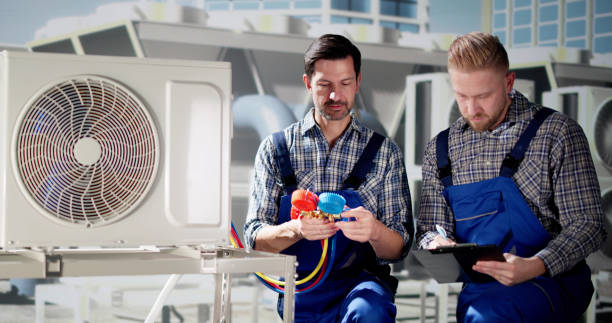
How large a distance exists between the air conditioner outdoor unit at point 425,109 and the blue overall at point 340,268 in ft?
7.32

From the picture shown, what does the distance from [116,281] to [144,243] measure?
268 cm

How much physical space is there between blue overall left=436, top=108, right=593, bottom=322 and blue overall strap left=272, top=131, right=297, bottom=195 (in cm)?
49

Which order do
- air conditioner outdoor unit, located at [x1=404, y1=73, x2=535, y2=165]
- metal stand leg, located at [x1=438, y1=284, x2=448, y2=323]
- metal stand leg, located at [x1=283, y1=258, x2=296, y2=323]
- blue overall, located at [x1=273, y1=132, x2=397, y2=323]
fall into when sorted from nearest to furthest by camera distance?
metal stand leg, located at [x1=283, y1=258, x2=296, y2=323] → blue overall, located at [x1=273, y1=132, x2=397, y2=323] → metal stand leg, located at [x1=438, y1=284, x2=448, y2=323] → air conditioner outdoor unit, located at [x1=404, y1=73, x2=535, y2=165]

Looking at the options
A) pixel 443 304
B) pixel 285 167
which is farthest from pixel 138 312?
pixel 285 167

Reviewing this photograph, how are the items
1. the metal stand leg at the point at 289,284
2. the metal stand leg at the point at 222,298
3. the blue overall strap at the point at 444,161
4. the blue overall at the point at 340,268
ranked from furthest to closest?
the blue overall strap at the point at 444,161, the blue overall at the point at 340,268, the metal stand leg at the point at 222,298, the metal stand leg at the point at 289,284

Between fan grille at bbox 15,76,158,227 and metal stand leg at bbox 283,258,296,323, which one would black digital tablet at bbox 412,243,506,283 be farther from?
fan grille at bbox 15,76,158,227

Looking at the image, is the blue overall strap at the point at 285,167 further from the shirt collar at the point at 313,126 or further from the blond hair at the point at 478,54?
the blond hair at the point at 478,54

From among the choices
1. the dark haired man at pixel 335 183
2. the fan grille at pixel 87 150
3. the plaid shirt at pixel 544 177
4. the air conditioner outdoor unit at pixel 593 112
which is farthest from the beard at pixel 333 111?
the air conditioner outdoor unit at pixel 593 112

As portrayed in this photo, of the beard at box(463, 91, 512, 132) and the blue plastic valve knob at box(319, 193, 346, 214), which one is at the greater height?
the beard at box(463, 91, 512, 132)

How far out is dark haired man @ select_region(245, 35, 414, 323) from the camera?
1884mm

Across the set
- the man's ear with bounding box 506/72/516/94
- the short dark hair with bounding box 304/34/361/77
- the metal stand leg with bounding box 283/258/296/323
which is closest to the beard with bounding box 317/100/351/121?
Answer: the short dark hair with bounding box 304/34/361/77

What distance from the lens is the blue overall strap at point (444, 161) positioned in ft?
6.50

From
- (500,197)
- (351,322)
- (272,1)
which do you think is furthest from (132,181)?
(272,1)

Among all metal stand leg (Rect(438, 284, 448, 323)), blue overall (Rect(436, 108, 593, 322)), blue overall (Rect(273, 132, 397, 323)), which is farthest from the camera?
metal stand leg (Rect(438, 284, 448, 323))
